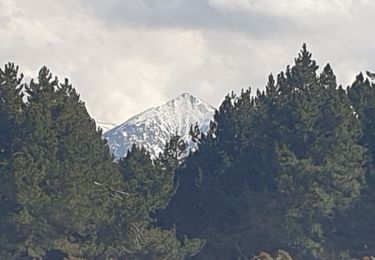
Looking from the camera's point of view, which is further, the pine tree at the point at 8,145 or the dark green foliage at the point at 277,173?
the dark green foliage at the point at 277,173

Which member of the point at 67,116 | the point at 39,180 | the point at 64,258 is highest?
the point at 67,116

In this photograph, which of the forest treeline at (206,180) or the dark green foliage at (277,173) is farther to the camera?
the dark green foliage at (277,173)

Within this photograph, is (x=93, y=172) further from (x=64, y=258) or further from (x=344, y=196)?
(x=344, y=196)

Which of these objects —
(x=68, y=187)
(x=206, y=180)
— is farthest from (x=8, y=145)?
(x=206, y=180)

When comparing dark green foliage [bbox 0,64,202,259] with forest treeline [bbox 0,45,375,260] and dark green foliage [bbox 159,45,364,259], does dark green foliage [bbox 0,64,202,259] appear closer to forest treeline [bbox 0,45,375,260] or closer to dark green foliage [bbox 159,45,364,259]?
forest treeline [bbox 0,45,375,260]

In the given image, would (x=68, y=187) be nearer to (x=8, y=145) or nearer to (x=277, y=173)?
(x=8, y=145)

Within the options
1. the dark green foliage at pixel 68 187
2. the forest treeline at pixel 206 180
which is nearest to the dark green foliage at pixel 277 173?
the forest treeline at pixel 206 180

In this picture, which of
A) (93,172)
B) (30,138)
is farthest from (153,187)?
(30,138)

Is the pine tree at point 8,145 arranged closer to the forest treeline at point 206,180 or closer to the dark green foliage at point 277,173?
the forest treeline at point 206,180

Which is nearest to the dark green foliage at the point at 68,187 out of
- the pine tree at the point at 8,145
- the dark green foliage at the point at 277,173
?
the pine tree at the point at 8,145

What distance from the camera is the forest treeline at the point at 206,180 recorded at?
196 feet

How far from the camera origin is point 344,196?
66500mm

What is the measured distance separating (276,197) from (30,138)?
49.1 feet

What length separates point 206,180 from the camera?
69188 mm
